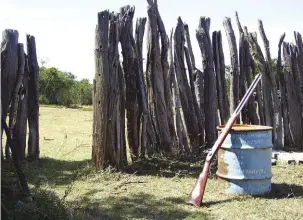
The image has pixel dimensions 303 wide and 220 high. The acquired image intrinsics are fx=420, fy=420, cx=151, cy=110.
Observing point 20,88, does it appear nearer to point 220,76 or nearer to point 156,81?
point 156,81

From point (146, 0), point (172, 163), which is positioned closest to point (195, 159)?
point (172, 163)

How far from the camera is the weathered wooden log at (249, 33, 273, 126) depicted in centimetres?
706

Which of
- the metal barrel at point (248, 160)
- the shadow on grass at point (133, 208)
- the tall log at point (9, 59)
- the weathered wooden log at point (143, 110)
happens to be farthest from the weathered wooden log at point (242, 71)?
the tall log at point (9, 59)

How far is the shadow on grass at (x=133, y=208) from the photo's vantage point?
401 cm

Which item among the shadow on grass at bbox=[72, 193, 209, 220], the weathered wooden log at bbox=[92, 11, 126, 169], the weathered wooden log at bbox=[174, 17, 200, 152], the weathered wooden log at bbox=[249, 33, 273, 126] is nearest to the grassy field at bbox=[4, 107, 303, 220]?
the shadow on grass at bbox=[72, 193, 209, 220]

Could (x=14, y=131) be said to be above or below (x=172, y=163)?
above

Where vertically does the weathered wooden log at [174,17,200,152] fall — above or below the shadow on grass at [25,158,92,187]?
above

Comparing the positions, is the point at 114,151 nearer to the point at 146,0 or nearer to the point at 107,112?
the point at 107,112

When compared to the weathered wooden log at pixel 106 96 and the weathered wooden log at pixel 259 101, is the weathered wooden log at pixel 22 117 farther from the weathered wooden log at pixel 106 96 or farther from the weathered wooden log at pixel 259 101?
the weathered wooden log at pixel 259 101

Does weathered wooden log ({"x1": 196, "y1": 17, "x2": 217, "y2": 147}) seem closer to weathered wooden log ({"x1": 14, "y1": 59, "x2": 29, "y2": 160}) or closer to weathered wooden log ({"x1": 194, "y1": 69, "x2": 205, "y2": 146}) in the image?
weathered wooden log ({"x1": 194, "y1": 69, "x2": 205, "y2": 146})

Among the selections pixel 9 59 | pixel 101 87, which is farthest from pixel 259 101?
pixel 9 59

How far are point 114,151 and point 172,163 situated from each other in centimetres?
93

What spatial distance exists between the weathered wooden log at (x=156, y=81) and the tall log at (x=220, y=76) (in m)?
1.03

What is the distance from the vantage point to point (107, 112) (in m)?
5.66
